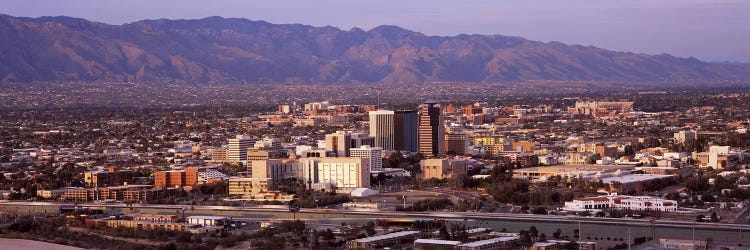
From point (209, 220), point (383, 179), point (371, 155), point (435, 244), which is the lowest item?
point (435, 244)

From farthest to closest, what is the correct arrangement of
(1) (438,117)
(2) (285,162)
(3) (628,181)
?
(1) (438,117), (2) (285,162), (3) (628,181)

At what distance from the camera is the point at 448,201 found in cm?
4822

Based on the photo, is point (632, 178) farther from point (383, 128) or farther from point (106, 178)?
point (106, 178)

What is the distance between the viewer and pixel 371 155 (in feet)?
198

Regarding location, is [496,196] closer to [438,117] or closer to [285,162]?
[285,162]

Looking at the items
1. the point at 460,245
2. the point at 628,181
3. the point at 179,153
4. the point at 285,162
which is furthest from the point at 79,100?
the point at 460,245

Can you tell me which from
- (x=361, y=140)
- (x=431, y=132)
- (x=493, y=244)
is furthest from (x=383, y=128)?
(x=493, y=244)

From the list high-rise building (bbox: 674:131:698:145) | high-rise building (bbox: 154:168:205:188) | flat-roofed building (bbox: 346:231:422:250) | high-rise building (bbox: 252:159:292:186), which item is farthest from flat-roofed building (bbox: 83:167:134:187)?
high-rise building (bbox: 674:131:698:145)

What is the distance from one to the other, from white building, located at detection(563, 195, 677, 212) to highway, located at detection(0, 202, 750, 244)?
2.58 m

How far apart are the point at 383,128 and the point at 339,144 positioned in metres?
6.88

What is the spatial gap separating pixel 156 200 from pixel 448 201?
11.0 m

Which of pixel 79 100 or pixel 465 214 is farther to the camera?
pixel 79 100

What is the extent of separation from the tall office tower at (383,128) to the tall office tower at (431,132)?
1495 millimetres

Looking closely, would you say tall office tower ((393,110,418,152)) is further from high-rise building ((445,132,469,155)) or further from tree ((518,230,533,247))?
tree ((518,230,533,247))
